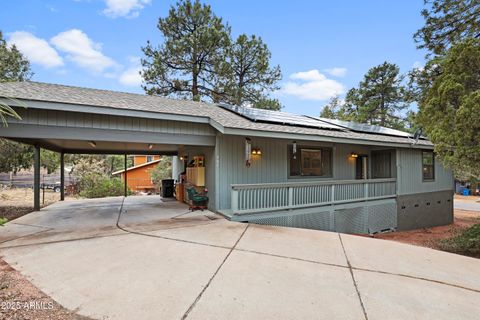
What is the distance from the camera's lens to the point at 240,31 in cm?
1677

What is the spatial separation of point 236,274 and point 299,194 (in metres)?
4.53

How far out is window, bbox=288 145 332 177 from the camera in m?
8.81

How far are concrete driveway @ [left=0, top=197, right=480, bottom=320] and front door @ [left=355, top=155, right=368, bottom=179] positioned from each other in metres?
6.51

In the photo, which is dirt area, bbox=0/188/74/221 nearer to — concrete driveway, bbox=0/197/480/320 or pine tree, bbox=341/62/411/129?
concrete driveway, bbox=0/197/480/320

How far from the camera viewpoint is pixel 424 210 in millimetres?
10492

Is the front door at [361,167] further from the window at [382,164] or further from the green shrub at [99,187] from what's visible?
the green shrub at [99,187]

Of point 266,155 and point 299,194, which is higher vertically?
point 266,155

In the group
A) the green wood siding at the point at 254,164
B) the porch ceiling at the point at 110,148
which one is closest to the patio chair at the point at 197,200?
the green wood siding at the point at 254,164

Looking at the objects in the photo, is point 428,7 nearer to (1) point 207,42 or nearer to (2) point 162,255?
(2) point 162,255

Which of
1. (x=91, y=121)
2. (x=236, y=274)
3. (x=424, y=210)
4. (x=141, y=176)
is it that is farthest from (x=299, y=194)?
(x=141, y=176)

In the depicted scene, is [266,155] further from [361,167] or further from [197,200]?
[361,167]

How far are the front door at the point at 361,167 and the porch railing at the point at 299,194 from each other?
169cm

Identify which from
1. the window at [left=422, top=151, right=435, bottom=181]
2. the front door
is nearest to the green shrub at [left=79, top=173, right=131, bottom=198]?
the front door

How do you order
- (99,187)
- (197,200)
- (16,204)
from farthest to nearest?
(99,187)
(16,204)
(197,200)
